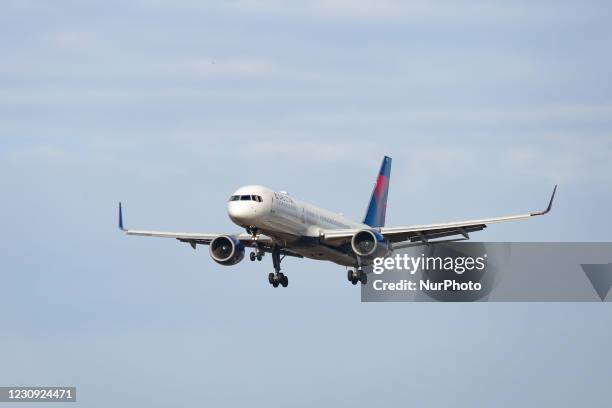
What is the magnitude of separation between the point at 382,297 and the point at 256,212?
78.5ft

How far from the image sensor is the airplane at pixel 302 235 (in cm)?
11412

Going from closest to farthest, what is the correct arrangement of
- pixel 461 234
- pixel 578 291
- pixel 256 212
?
1. pixel 256 212
2. pixel 461 234
3. pixel 578 291

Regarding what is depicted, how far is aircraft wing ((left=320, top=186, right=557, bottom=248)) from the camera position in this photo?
119625 millimetres

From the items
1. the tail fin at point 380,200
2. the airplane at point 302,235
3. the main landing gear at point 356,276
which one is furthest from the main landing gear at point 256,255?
the tail fin at point 380,200

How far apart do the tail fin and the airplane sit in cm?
1092

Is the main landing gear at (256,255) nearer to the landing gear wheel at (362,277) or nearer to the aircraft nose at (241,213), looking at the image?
the aircraft nose at (241,213)

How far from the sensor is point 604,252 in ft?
458

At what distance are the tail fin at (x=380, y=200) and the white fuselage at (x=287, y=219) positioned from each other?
37.9 feet

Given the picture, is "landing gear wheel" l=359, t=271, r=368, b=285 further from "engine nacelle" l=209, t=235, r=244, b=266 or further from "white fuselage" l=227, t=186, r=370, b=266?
"engine nacelle" l=209, t=235, r=244, b=266

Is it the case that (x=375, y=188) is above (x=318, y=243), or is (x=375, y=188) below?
above

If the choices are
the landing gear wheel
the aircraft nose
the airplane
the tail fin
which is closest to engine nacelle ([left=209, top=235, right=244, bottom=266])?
the airplane

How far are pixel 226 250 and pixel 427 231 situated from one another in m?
12.9

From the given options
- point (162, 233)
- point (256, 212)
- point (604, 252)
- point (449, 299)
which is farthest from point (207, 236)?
point (604, 252)

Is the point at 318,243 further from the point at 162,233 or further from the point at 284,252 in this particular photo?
the point at 162,233
